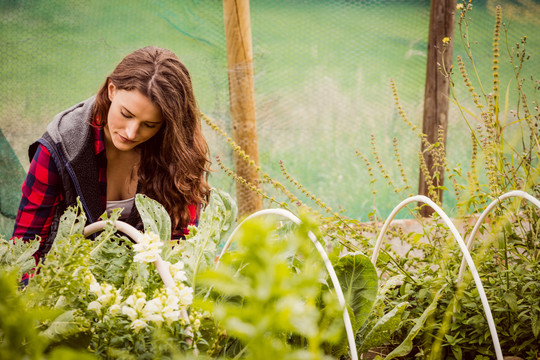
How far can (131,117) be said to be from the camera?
4.29 ft

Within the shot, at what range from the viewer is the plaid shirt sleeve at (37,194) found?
55.8 inches

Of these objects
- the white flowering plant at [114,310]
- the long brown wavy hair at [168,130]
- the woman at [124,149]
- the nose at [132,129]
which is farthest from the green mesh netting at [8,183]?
the white flowering plant at [114,310]

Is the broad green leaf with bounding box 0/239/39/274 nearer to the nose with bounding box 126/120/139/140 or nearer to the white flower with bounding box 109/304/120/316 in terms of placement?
the white flower with bounding box 109/304/120/316

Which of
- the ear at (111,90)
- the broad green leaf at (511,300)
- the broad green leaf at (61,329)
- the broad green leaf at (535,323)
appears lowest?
the broad green leaf at (535,323)

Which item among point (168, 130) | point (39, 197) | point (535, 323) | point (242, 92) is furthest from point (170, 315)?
point (242, 92)

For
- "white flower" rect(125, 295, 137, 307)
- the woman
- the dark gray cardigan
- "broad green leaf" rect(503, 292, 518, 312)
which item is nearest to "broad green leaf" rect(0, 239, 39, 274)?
"white flower" rect(125, 295, 137, 307)

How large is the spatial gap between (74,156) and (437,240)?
3.53ft

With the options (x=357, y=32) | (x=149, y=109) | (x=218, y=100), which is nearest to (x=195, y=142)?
(x=149, y=109)

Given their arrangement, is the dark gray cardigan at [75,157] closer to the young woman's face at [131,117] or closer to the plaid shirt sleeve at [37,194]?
the plaid shirt sleeve at [37,194]

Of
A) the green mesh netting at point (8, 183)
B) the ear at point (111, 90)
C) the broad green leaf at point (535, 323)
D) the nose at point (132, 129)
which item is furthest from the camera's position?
the green mesh netting at point (8, 183)

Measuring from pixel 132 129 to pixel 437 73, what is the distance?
1.89 meters

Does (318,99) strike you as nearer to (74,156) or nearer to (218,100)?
(218,100)

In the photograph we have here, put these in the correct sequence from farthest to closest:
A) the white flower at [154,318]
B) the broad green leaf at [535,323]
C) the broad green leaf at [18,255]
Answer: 1. the broad green leaf at [535,323]
2. the broad green leaf at [18,255]
3. the white flower at [154,318]

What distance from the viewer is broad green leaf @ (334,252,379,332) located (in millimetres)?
733
